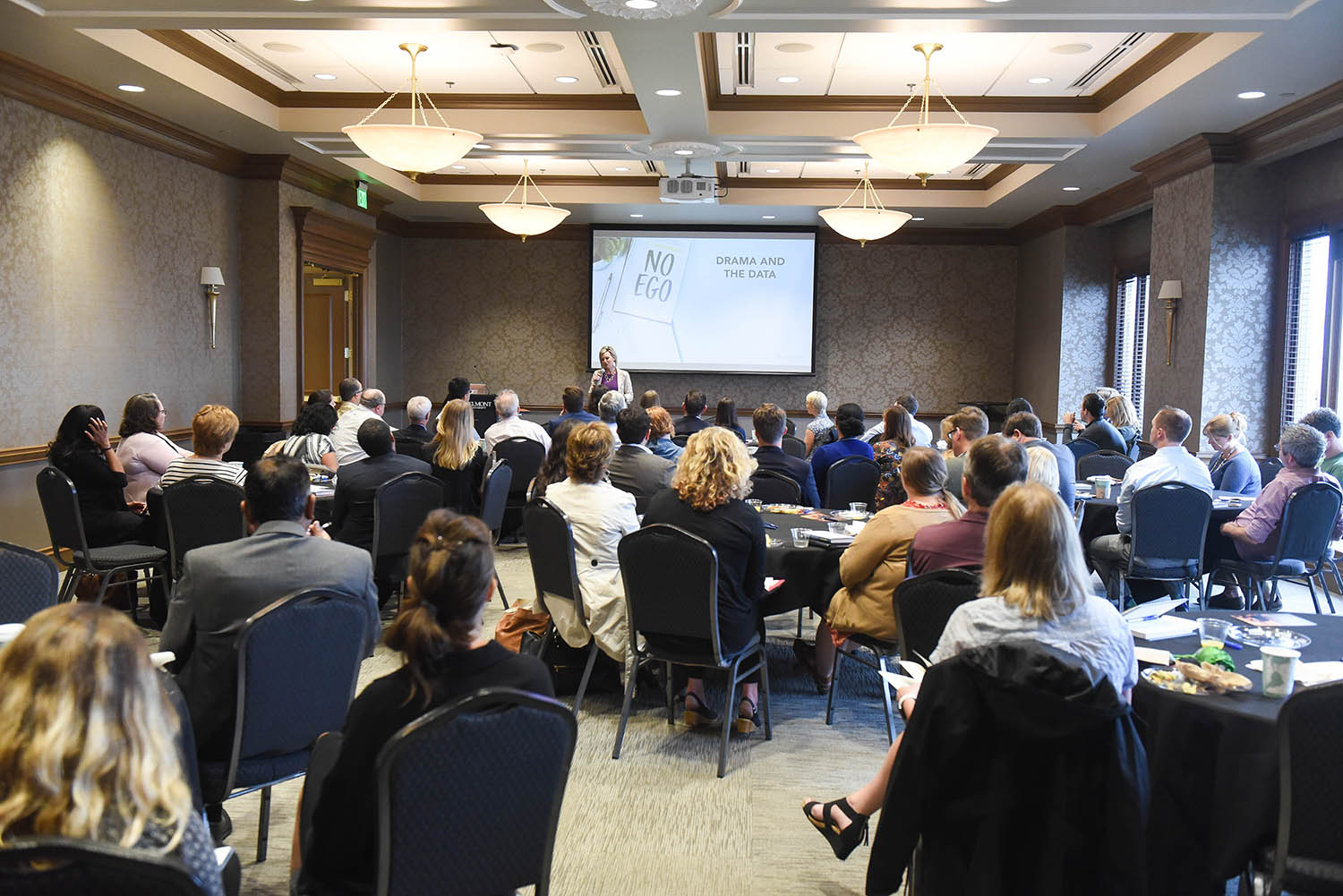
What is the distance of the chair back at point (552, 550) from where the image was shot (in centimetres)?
409

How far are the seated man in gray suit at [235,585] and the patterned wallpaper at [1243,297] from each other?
758 centimetres

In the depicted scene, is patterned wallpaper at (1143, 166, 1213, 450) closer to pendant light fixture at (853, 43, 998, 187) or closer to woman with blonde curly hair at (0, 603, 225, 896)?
pendant light fixture at (853, 43, 998, 187)

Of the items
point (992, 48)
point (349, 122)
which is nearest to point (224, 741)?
point (992, 48)

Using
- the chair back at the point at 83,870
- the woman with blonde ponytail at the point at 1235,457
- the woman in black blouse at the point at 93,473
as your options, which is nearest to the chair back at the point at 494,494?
the woman in black blouse at the point at 93,473

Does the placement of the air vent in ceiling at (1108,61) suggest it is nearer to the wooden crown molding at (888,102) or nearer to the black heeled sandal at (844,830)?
the wooden crown molding at (888,102)

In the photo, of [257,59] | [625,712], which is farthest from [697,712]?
[257,59]

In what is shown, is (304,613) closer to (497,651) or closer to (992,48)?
(497,651)

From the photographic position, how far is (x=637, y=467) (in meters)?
5.38

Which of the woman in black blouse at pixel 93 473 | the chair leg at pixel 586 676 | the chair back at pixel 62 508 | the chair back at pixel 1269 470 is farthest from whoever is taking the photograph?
the chair back at pixel 1269 470

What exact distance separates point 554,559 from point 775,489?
1856 millimetres

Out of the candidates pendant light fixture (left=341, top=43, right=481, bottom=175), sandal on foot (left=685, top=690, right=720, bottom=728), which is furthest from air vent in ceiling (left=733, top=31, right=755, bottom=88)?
sandal on foot (left=685, top=690, right=720, bottom=728)

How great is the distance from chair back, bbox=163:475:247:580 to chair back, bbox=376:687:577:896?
3.34 m

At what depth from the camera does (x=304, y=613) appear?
2594 mm

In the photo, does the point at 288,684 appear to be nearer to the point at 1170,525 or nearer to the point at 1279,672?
the point at 1279,672
